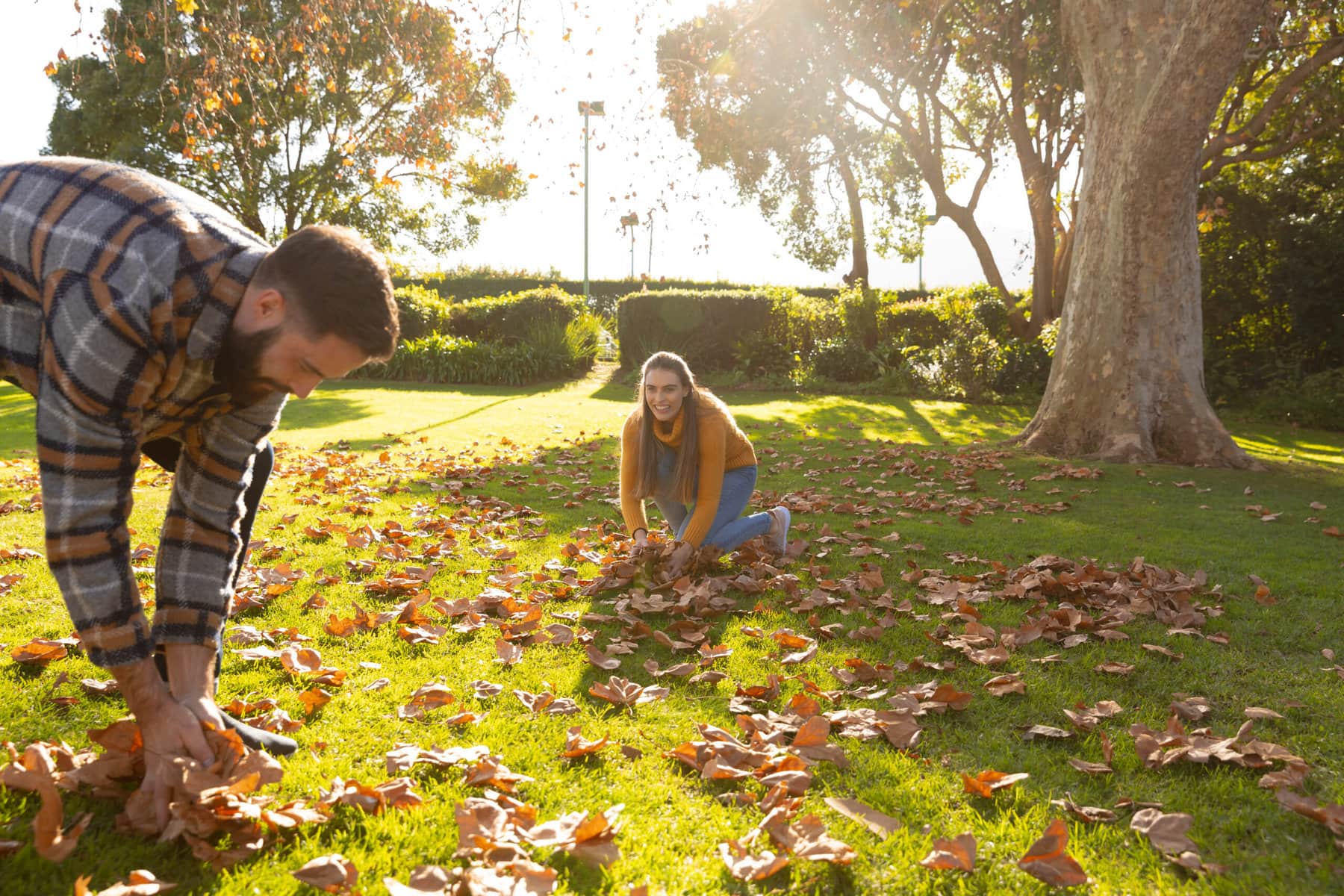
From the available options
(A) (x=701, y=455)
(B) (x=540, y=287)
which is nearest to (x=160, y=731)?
(A) (x=701, y=455)

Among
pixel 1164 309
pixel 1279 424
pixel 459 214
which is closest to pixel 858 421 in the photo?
pixel 1164 309

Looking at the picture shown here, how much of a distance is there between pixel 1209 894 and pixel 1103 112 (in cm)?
952

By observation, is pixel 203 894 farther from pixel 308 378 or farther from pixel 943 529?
pixel 943 529

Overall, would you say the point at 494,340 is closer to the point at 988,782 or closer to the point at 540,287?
the point at 540,287

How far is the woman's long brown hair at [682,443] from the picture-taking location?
15.4 ft

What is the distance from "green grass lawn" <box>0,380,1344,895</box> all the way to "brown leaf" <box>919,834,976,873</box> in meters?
0.03

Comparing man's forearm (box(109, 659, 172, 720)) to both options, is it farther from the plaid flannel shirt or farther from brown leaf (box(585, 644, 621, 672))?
brown leaf (box(585, 644, 621, 672))

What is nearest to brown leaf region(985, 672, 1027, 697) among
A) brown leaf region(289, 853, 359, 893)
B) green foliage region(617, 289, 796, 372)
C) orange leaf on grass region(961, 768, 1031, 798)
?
orange leaf on grass region(961, 768, 1031, 798)

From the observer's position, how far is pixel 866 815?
236 centimetres

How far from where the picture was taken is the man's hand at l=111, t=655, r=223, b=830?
6.82 feet

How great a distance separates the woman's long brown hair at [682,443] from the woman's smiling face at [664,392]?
0.03 metres

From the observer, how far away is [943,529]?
243 inches

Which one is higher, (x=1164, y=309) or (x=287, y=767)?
(x=1164, y=309)

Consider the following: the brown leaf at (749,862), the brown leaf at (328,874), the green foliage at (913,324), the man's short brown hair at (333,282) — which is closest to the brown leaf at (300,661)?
the brown leaf at (328,874)
